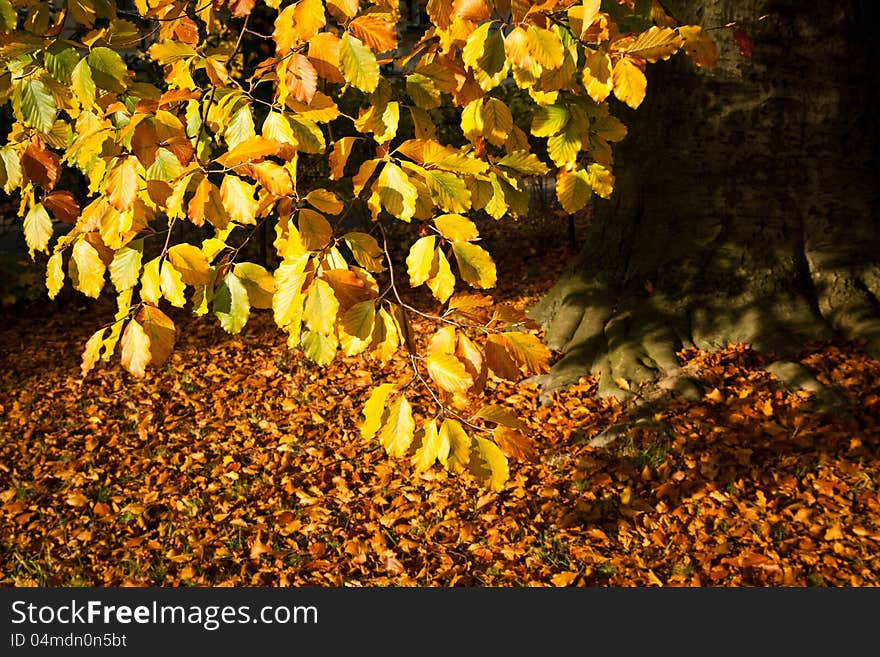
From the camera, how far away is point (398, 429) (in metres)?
1.66

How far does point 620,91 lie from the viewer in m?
1.70

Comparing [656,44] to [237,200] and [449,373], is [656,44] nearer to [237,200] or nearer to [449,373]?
[449,373]

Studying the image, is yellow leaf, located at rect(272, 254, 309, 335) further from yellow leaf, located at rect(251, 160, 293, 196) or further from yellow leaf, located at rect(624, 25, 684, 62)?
yellow leaf, located at rect(624, 25, 684, 62)

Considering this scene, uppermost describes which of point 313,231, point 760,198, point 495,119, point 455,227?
point 495,119

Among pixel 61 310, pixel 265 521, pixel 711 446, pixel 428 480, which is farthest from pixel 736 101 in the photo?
pixel 61 310

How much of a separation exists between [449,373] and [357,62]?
688mm

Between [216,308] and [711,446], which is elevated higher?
[216,308]

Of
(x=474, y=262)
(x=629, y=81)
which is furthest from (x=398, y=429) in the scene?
(x=629, y=81)

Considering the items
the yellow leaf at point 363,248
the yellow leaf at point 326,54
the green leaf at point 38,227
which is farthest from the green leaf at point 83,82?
the yellow leaf at point 363,248

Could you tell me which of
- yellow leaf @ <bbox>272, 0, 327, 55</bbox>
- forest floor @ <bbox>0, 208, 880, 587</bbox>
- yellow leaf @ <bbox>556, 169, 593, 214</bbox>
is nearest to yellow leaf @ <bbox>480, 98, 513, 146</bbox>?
yellow leaf @ <bbox>556, 169, 593, 214</bbox>

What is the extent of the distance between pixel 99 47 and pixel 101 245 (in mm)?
456

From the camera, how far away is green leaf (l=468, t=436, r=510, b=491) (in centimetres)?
163

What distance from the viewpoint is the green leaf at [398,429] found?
5.37 ft

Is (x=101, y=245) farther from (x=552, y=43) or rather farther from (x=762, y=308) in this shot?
(x=762, y=308)
